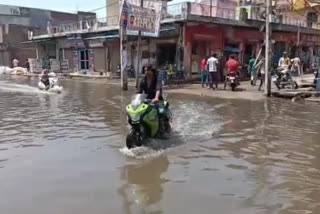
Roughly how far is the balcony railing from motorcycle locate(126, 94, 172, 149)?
12.6m

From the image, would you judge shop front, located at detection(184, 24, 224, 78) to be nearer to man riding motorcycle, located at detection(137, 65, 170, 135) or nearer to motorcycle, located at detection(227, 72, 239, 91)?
motorcycle, located at detection(227, 72, 239, 91)

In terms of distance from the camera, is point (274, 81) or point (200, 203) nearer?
point (200, 203)

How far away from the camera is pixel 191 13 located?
82.8 feet

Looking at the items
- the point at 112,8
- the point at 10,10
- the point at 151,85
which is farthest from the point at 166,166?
the point at 10,10

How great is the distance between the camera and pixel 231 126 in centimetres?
1090

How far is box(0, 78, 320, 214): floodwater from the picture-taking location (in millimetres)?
5285

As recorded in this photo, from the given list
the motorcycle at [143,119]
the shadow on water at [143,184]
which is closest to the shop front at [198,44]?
the motorcycle at [143,119]

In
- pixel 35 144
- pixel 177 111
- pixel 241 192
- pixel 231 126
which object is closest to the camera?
pixel 241 192

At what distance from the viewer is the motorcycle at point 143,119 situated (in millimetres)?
7578

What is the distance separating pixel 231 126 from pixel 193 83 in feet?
48.3

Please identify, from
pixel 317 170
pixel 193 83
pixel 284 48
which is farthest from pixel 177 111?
A: pixel 284 48

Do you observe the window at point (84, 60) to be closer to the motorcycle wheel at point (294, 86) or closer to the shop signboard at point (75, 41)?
the shop signboard at point (75, 41)

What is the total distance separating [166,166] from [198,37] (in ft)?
67.1

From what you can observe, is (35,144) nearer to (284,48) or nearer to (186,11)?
(186,11)
